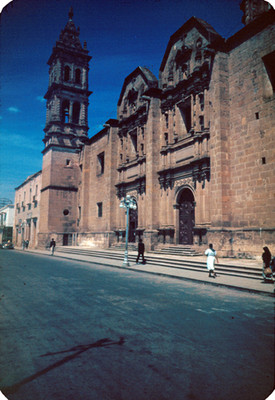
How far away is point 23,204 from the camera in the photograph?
52.8m

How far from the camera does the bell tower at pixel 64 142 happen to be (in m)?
36.8

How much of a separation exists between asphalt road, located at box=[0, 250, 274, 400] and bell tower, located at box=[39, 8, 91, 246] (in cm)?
2987

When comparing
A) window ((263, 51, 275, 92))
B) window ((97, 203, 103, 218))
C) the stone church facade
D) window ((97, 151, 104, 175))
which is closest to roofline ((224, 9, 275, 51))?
the stone church facade

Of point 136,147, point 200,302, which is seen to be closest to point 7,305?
point 200,302

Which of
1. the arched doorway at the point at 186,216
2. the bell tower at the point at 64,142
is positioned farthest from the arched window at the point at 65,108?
the arched doorway at the point at 186,216

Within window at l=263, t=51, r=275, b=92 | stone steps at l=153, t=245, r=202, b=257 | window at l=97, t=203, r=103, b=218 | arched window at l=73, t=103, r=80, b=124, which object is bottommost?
stone steps at l=153, t=245, r=202, b=257

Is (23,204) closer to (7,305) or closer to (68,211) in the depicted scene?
(68,211)

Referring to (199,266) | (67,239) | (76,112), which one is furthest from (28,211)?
(199,266)

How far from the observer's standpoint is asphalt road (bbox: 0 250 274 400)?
2.52m

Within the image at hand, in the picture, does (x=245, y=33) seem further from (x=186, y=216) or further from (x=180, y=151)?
(x=186, y=216)

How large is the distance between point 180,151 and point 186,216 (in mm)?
4735

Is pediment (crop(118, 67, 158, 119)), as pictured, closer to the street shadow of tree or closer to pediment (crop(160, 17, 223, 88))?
pediment (crop(160, 17, 223, 88))

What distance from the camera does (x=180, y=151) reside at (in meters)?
21.5

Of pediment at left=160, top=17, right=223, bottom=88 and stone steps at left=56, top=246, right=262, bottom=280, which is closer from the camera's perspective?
stone steps at left=56, top=246, right=262, bottom=280
